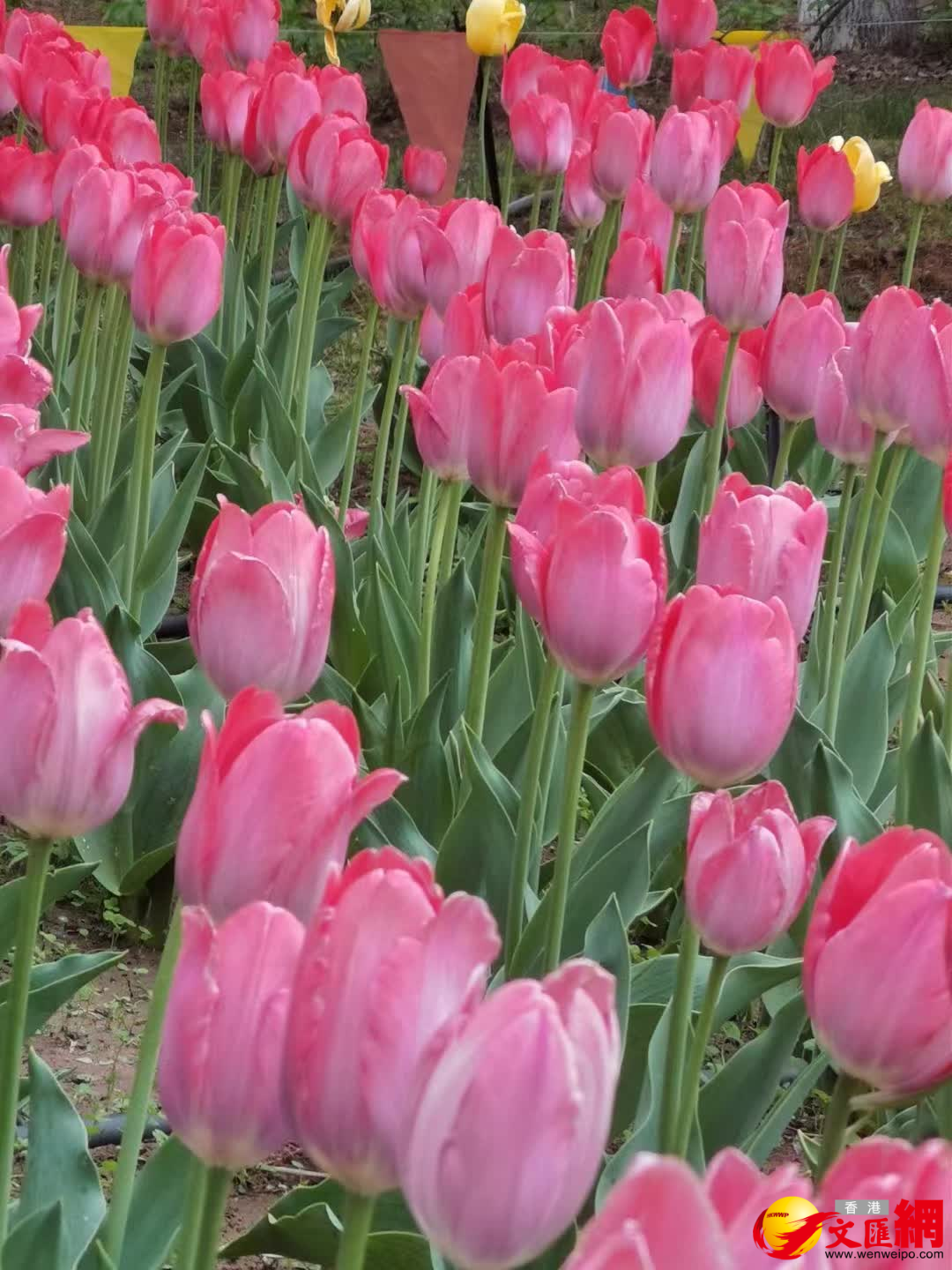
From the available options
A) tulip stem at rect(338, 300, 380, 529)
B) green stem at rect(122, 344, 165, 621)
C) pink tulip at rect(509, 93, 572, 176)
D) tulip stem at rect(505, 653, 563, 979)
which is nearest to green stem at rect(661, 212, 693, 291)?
pink tulip at rect(509, 93, 572, 176)

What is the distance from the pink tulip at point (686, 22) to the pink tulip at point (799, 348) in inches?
71.6

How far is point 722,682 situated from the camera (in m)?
0.93

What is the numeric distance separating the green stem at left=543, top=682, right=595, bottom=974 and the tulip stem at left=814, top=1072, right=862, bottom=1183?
31cm

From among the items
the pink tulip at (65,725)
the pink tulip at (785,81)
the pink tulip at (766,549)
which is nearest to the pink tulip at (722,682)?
the pink tulip at (766,549)

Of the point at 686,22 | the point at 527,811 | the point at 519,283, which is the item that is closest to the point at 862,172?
the point at 686,22

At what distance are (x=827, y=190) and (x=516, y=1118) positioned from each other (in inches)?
89.9

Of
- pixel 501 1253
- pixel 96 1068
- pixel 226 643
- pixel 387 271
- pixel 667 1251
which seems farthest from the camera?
pixel 387 271

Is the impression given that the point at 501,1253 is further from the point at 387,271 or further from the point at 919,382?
the point at 387,271

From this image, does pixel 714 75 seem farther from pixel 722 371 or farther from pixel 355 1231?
pixel 355 1231

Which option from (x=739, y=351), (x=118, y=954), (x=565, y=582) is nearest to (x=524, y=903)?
(x=118, y=954)

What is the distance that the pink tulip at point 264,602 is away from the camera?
0.91 metres

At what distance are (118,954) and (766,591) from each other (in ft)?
1.69

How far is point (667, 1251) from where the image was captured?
0.39 metres

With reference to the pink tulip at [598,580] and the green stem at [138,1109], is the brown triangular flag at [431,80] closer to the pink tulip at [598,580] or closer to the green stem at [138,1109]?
the pink tulip at [598,580]
